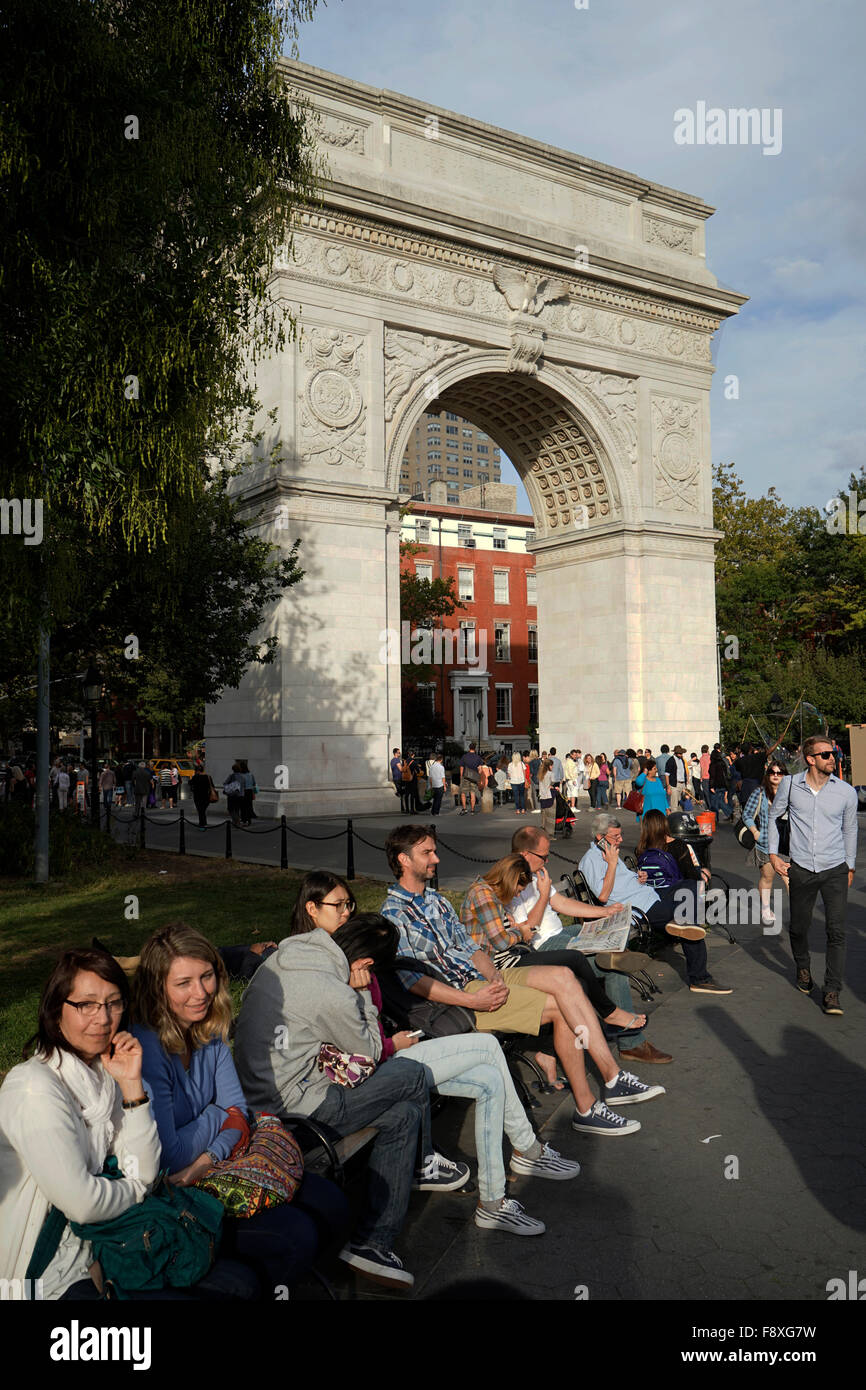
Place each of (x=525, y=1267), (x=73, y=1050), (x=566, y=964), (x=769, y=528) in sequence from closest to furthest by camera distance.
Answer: (x=73, y=1050)
(x=525, y=1267)
(x=566, y=964)
(x=769, y=528)

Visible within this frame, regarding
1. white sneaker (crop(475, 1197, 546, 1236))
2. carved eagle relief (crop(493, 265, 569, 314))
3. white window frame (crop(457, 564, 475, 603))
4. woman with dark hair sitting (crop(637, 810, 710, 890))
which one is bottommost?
white sneaker (crop(475, 1197, 546, 1236))

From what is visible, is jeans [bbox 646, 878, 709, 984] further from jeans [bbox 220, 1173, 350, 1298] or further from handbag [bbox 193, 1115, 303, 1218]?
jeans [bbox 220, 1173, 350, 1298]

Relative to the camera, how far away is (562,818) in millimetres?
20578

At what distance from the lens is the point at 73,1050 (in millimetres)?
3195

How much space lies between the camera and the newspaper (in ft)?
22.0

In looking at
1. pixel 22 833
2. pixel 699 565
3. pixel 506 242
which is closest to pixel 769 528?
pixel 699 565

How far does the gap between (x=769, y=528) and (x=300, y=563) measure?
110 feet

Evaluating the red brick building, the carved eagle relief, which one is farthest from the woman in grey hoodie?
the red brick building

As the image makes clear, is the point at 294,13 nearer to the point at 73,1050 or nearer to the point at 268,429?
the point at 73,1050

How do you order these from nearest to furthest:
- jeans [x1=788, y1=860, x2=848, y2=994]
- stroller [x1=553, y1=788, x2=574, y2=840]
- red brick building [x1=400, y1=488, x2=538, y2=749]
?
jeans [x1=788, y1=860, x2=848, y2=994], stroller [x1=553, y1=788, x2=574, y2=840], red brick building [x1=400, y1=488, x2=538, y2=749]

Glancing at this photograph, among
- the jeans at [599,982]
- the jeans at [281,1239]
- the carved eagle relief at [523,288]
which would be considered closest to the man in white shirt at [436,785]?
the carved eagle relief at [523,288]

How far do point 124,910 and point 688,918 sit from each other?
20.5 feet

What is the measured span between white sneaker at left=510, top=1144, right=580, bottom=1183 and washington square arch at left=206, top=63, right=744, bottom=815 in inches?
709

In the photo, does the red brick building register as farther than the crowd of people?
Yes
